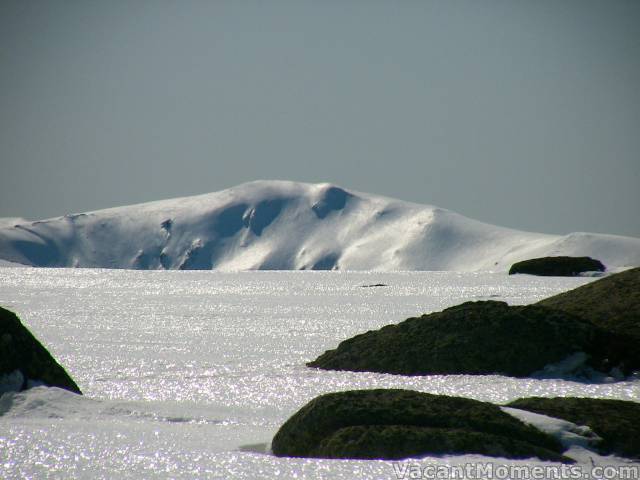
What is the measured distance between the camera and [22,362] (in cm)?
1005

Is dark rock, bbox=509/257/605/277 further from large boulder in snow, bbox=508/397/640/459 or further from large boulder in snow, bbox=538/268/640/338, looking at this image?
large boulder in snow, bbox=508/397/640/459

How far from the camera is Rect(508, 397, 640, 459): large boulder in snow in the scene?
780cm

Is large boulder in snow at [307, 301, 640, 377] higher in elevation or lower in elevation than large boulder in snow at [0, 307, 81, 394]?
lower

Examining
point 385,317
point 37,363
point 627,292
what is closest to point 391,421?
point 37,363

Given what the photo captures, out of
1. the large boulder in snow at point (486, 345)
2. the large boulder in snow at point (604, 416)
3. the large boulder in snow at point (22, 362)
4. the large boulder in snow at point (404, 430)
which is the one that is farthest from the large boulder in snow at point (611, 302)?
the large boulder in snow at point (22, 362)

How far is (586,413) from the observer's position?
28.0 feet

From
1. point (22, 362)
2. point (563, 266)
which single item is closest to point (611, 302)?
point (22, 362)

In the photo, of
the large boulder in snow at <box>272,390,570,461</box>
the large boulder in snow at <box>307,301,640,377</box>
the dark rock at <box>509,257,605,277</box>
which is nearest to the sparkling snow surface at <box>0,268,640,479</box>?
the large boulder in snow at <box>272,390,570,461</box>

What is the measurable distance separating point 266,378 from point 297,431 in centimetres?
444

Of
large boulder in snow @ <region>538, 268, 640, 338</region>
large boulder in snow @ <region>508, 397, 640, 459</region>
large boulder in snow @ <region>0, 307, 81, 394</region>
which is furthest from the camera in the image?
large boulder in snow @ <region>538, 268, 640, 338</region>

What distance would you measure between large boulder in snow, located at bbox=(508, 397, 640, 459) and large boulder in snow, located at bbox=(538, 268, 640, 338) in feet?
18.4

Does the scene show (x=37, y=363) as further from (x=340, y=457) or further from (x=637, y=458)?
(x=637, y=458)

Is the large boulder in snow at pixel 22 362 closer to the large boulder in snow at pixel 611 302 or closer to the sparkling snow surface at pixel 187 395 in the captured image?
the sparkling snow surface at pixel 187 395

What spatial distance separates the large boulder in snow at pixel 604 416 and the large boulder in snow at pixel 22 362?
5.19 m
